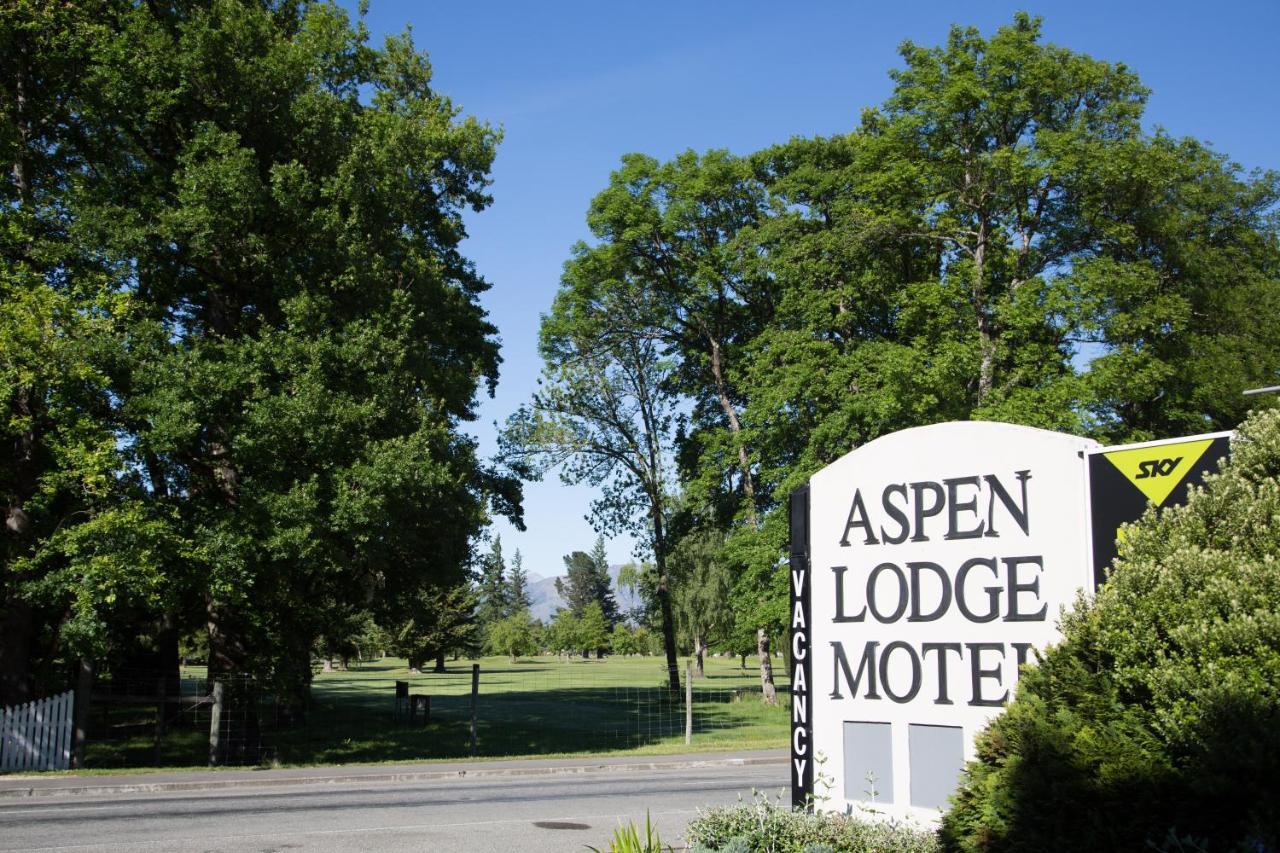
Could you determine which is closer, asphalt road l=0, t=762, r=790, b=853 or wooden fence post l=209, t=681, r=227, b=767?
asphalt road l=0, t=762, r=790, b=853

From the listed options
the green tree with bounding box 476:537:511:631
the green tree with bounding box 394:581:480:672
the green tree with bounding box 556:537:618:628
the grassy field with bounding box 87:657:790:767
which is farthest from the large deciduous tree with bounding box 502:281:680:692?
the green tree with bounding box 556:537:618:628

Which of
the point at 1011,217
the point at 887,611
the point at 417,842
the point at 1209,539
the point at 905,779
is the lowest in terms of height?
the point at 417,842

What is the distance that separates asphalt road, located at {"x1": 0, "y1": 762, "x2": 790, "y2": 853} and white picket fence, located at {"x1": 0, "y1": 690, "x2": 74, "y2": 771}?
4146 millimetres

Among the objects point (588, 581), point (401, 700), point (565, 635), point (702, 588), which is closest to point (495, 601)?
point (565, 635)

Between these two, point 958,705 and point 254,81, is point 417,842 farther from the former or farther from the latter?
point 254,81

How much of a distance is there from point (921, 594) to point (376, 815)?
A: 334 inches

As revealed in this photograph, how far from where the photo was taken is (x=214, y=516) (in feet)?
65.3

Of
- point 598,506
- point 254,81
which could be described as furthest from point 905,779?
point 598,506

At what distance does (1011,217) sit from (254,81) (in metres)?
21.5

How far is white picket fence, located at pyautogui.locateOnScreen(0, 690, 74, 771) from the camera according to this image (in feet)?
61.6

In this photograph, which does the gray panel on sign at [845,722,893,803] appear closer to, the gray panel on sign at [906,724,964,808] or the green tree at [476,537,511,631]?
the gray panel on sign at [906,724,964,808]

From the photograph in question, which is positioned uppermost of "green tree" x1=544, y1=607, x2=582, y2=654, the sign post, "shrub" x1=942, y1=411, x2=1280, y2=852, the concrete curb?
the sign post

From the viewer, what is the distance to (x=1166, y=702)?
6.05m

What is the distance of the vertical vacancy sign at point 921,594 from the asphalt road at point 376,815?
2.97 metres
